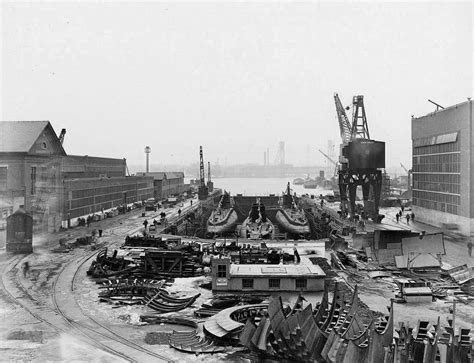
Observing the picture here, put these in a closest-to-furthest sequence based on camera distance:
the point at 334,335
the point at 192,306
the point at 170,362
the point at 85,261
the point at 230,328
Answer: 1. the point at 334,335
2. the point at 170,362
3. the point at 230,328
4. the point at 192,306
5. the point at 85,261

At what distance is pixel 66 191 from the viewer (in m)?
68.4

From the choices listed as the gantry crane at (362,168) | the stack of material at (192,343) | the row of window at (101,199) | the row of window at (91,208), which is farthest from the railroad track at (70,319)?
the gantry crane at (362,168)

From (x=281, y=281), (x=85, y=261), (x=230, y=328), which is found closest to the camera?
(x=230, y=328)

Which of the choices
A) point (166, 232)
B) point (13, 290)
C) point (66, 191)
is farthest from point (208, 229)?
point (13, 290)

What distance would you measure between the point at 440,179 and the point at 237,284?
4141 cm

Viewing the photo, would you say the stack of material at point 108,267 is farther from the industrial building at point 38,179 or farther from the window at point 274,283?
the industrial building at point 38,179

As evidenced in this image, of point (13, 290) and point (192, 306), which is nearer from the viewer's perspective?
point (192, 306)

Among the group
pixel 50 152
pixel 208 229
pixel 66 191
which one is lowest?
pixel 208 229

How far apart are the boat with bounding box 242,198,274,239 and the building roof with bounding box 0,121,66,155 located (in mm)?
26818

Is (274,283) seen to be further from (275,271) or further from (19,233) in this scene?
(19,233)

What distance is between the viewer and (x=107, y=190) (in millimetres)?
88188

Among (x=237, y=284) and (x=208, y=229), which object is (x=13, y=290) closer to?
(x=237, y=284)

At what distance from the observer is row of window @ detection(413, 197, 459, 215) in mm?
61625

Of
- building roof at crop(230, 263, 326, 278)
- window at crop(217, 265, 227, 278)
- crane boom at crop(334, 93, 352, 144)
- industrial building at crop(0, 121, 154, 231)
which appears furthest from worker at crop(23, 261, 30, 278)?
crane boom at crop(334, 93, 352, 144)
